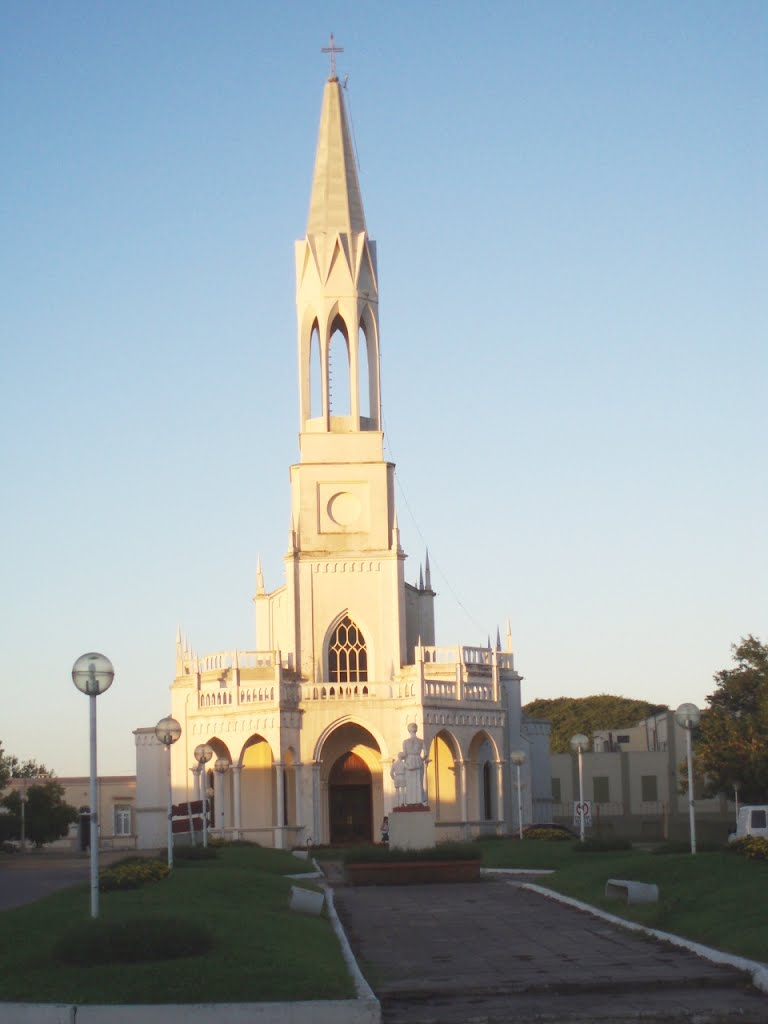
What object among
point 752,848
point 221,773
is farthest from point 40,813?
point 752,848

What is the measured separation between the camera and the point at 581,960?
18219mm

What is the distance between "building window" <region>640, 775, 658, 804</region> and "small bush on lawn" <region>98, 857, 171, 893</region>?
59601 millimetres

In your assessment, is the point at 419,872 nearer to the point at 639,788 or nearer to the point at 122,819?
the point at 639,788

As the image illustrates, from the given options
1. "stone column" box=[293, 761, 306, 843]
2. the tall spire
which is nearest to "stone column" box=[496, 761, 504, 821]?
"stone column" box=[293, 761, 306, 843]

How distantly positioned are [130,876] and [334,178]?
42.2 m

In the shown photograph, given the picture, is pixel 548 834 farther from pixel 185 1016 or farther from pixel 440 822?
pixel 185 1016

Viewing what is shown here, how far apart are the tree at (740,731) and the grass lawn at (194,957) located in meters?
29.5

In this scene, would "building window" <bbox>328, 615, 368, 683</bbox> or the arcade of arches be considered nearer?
the arcade of arches

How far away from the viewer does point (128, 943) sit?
52.4 feet

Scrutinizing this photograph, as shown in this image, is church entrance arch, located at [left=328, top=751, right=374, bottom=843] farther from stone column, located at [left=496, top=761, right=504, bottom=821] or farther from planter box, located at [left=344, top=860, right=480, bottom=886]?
planter box, located at [left=344, top=860, right=480, bottom=886]

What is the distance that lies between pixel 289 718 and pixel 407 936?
1382 inches

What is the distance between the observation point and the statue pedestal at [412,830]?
38812mm

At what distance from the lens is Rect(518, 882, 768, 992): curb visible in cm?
1571

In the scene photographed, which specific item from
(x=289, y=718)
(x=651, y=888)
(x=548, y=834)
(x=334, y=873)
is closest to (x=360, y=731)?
(x=289, y=718)
